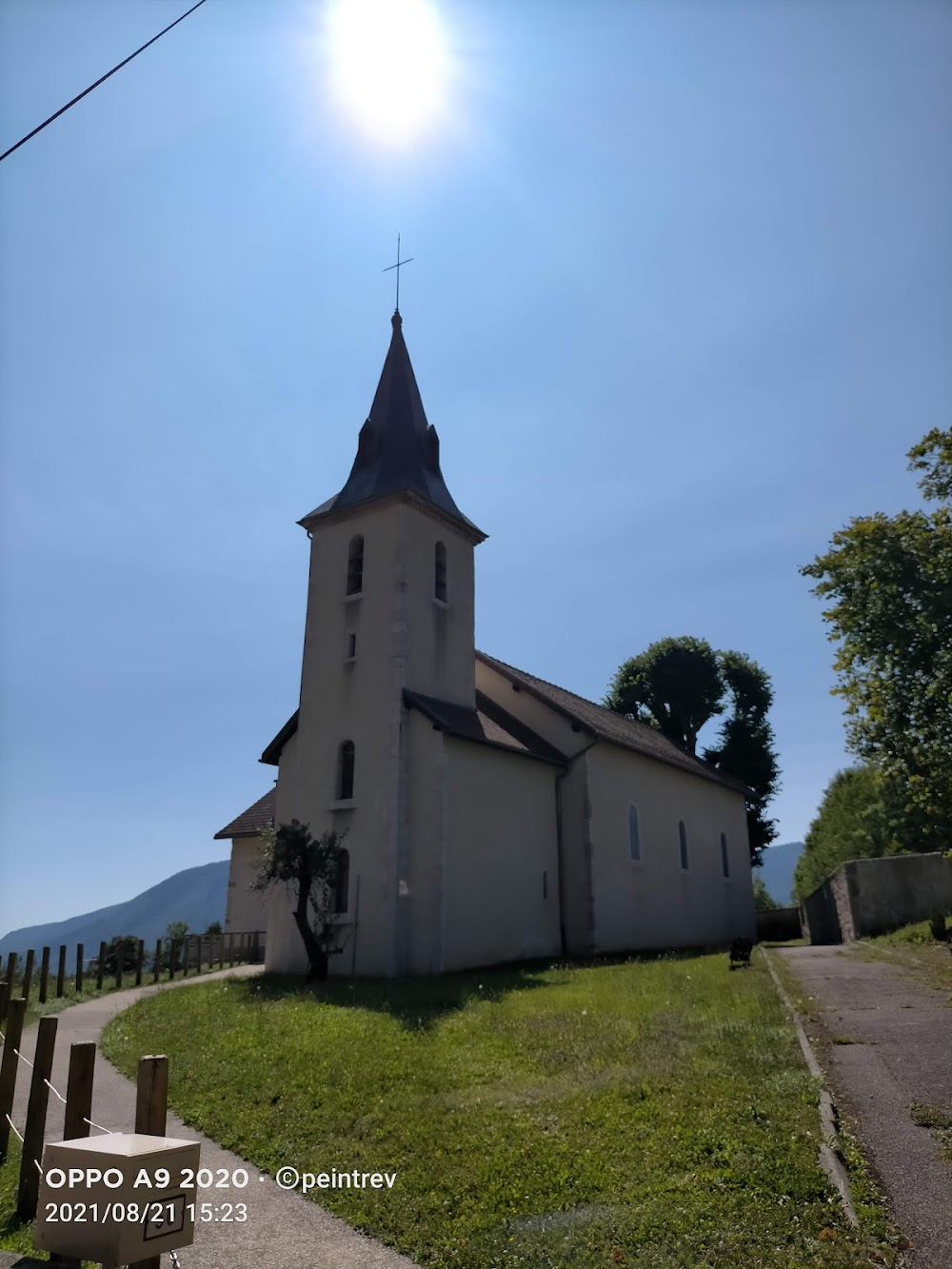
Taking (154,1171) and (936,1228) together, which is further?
(936,1228)

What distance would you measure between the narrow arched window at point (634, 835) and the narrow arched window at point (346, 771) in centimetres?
1008

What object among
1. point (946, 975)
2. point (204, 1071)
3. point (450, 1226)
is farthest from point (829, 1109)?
point (946, 975)

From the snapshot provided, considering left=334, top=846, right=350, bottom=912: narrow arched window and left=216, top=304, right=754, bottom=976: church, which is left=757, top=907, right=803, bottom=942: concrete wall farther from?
left=334, top=846, right=350, bottom=912: narrow arched window

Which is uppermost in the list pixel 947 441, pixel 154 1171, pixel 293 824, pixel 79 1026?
pixel 947 441

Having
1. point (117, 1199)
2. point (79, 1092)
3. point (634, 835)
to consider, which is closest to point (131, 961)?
point (634, 835)

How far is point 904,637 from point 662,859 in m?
13.4

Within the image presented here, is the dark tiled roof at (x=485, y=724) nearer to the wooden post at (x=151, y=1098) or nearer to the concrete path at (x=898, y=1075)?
the concrete path at (x=898, y=1075)

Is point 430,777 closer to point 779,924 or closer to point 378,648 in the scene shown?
point 378,648

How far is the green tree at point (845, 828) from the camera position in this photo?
43.0 metres

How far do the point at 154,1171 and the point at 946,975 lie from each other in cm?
1548

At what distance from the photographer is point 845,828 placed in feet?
160

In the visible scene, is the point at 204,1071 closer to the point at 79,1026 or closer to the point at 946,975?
the point at 79,1026

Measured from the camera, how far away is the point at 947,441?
1702 cm

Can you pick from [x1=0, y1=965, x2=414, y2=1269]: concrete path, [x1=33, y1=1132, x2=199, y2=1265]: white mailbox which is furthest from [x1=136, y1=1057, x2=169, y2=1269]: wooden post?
[x1=0, y1=965, x2=414, y2=1269]: concrete path
